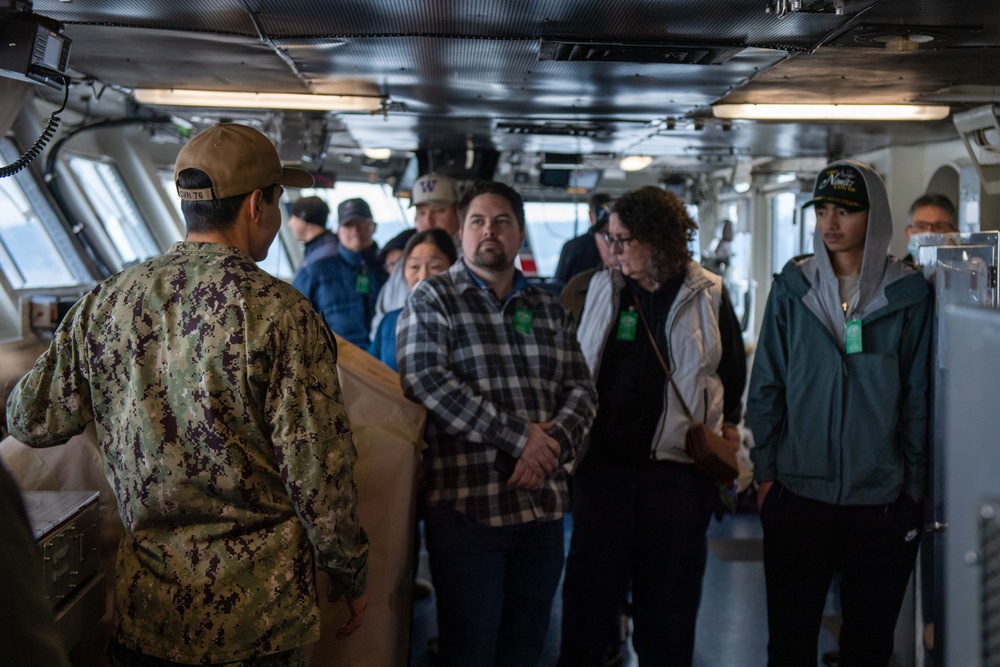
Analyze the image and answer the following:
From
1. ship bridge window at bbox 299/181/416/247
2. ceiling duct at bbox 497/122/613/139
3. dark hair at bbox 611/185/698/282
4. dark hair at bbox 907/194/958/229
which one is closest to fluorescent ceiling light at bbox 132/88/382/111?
ceiling duct at bbox 497/122/613/139

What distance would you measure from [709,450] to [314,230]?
2.96 metres

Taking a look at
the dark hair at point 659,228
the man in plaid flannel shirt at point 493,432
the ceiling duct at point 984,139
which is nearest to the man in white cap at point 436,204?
the dark hair at point 659,228

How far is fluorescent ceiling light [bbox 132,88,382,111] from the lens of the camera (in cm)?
419

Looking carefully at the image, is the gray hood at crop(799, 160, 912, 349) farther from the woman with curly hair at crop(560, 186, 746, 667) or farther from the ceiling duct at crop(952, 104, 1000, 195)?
the ceiling duct at crop(952, 104, 1000, 195)

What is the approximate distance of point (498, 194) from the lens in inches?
111

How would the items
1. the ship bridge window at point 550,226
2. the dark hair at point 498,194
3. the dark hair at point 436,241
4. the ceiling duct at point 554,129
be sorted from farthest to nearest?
the ship bridge window at point 550,226 < the ceiling duct at point 554,129 < the dark hair at point 436,241 < the dark hair at point 498,194

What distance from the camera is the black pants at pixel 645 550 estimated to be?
2.99m

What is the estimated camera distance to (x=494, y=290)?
8.97ft

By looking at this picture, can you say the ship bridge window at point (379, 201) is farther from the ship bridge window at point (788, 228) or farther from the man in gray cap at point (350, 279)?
A: the man in gray cap at point (350, 279)

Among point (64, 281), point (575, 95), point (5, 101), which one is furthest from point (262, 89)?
point (64, 281)

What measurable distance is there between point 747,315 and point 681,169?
1.74 meters

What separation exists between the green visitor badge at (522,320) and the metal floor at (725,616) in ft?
5.27

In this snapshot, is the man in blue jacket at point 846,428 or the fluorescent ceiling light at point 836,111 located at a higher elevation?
the fluorescent ceiling light at point 836,111

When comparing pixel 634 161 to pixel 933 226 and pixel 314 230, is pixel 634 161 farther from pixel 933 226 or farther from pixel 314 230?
pixel 314 230
